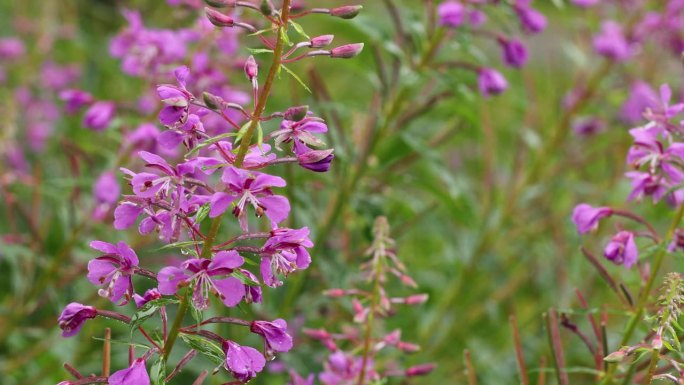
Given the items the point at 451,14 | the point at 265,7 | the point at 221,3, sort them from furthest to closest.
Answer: the point at 451,14, the point at 221,3, the point at 265,7

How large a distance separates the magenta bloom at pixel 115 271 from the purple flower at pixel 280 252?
7.7 inches

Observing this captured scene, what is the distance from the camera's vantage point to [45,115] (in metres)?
3.87

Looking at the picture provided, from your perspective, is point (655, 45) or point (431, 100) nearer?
point (431, 100)

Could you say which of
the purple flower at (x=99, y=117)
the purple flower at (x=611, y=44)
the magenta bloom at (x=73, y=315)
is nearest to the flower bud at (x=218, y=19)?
the magenta bloom at (x=73, y=315)

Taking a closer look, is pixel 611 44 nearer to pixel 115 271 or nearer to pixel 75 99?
pixel 75 99

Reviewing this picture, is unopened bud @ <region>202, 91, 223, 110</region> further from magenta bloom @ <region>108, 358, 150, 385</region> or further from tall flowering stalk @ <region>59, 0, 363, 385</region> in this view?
magenta bloom @ <region>108, 358, 150, 385</region>

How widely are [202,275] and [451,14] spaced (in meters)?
1.40

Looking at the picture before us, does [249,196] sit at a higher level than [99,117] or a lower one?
higher

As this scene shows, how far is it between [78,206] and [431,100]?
3.78 feet

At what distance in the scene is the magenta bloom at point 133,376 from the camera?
1.23 m

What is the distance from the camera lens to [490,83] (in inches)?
98.7

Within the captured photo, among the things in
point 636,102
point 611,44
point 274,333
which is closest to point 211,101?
point 274,333

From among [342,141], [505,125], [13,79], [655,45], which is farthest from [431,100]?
[13,79]

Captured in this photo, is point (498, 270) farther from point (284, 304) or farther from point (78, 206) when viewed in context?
point (78, 206)
